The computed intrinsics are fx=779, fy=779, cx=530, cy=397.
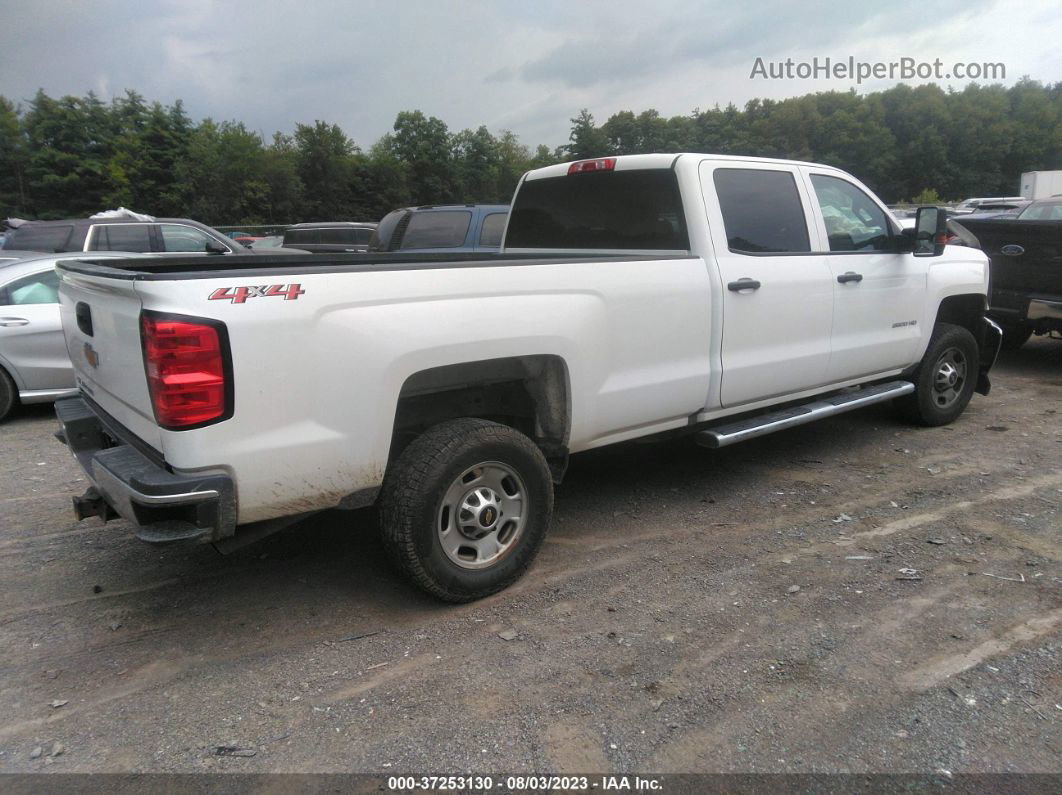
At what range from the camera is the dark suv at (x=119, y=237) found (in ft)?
35.4

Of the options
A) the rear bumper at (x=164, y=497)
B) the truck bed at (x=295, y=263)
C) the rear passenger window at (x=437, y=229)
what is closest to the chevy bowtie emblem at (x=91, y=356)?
the truck bed at (x=295, y=263)

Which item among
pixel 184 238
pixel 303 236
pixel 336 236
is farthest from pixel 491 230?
pixel 303 236

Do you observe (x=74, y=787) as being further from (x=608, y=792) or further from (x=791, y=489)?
(x=791, y=489)

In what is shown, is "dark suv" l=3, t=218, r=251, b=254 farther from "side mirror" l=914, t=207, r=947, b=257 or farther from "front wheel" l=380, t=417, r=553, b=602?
"side mirror" l=914, t=207, r=947, b=257

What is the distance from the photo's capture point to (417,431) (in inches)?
144

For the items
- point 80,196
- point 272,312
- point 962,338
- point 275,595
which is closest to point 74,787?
point 275,595

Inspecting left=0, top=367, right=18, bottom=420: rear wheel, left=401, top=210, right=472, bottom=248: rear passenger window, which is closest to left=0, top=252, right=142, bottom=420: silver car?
left=0, top=367, right=18, bottom=420: rear wheel

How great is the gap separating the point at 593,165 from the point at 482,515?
247cm

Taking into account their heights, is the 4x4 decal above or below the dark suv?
below

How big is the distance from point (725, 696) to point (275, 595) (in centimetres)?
213

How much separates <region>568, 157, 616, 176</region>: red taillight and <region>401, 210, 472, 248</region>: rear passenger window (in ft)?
15.2

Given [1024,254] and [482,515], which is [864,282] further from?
[1024,254]

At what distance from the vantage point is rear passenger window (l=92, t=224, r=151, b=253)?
1077cm

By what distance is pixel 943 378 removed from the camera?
6250 millimetres
